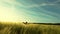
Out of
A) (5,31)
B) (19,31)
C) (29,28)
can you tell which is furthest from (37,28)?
(5,31)

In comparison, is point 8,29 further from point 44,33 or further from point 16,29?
point 44,33

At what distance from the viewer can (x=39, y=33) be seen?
5879 mm

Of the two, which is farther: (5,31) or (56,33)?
(5,31)

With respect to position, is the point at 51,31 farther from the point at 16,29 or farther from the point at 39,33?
the point at 16,29

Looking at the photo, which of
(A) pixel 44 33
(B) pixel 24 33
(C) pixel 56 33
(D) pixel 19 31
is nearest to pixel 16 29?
(D) pixel 19 31

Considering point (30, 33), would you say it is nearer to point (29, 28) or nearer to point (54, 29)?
point (29, 28)

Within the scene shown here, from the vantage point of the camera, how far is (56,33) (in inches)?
219

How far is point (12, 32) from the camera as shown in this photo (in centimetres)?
616

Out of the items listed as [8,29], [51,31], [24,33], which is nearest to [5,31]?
[8,29]

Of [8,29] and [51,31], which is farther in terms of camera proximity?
[8,29]

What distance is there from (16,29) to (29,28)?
0.57 metres

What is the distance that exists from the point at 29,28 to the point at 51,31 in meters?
0.83

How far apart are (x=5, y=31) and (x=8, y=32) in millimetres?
170

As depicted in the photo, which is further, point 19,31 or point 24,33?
point 19,31
